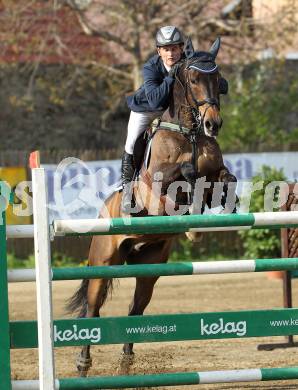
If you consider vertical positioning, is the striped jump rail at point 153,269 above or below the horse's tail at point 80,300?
above

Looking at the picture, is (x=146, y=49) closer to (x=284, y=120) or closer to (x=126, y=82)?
(x=126, y=82)

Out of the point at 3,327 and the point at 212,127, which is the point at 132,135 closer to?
the point at 212,127

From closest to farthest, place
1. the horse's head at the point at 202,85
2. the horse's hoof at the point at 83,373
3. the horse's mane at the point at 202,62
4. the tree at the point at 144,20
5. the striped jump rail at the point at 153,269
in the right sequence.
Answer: the striped jump rail at the point at 153,269
the horse's head at the point at 202,85
the horse's mane at the point at 202,62
the horse's hoof at the point at 83,373
the tree at the point at 144,20

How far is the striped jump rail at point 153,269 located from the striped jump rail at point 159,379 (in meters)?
0.51

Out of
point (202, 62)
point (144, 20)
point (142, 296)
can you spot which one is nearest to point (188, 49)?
point (202, 62)

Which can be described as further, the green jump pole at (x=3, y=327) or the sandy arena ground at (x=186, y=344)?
the sandy arena ground at (x=186, y=344)

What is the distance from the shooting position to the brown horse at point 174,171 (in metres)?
6.26

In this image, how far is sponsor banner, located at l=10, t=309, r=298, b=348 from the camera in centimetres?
438

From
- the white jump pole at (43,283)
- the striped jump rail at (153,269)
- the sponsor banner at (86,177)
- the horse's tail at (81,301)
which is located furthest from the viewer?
the sponsor banner at (86,177)

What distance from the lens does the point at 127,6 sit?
16141mm

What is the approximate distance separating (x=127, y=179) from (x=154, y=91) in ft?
2.54

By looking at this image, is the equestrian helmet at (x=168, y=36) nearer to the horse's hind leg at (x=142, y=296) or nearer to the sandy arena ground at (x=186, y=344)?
the horse's hind leg at (x=142, y=296)

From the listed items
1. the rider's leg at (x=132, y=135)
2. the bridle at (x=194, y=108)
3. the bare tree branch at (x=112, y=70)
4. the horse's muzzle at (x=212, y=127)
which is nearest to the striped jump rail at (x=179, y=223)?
the horse's muzzle at (x=212, y=127)

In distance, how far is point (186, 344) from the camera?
7.95 meters
